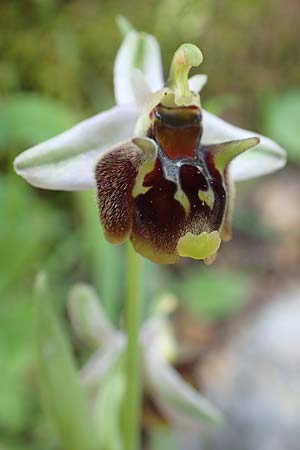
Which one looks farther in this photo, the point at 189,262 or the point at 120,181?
the point at 189,262

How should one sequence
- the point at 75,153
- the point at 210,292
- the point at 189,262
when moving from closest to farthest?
the point at 75,153
the point at 210,292
the point at 189,262

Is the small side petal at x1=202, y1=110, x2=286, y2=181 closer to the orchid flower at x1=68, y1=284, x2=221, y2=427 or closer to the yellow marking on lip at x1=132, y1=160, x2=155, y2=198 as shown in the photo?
the yellow marking on lip at x1=132, y1=160, x2=155, y2=198

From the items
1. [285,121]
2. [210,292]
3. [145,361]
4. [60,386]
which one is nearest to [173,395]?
[145,361]

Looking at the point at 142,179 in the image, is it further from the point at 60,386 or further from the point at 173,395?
the point at 173,395

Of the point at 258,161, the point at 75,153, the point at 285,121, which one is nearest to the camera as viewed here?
the point at 75,153

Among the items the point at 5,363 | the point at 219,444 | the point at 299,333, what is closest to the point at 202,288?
the point at 299,333

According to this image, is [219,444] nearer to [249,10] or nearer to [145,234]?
[145,234]

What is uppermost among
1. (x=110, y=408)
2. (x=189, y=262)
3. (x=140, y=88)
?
(x=140, y=88)

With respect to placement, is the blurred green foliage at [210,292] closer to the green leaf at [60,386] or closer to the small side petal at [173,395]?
the small side petal at [173,395]
